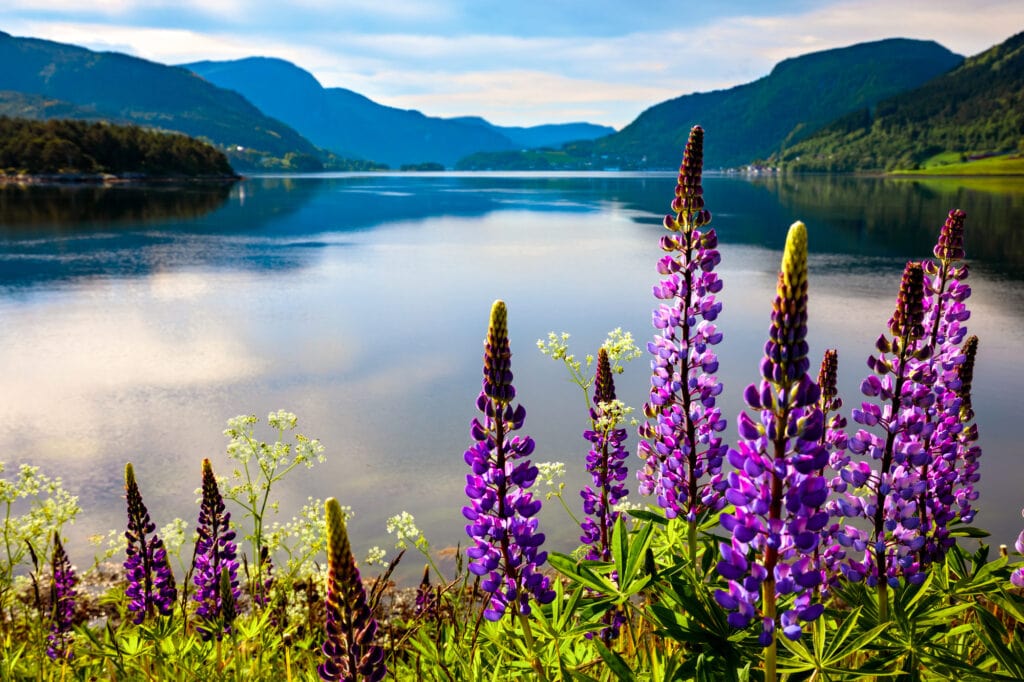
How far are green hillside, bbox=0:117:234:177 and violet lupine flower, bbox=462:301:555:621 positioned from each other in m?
192

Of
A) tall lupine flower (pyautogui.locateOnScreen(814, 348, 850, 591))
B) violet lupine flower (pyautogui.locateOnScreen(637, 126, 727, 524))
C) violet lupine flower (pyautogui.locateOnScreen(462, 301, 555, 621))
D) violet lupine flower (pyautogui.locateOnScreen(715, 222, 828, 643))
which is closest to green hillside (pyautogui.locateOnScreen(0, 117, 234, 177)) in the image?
violet lupine flower (pyautogui.locateOnScreen(637, 126, 727, 524))

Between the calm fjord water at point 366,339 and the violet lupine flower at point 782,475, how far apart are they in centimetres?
1097

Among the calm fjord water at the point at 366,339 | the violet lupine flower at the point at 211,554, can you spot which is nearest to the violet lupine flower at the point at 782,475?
the violet lupine flower at the point at 211,554

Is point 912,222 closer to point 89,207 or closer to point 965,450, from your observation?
point 965,450

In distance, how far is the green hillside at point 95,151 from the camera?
15812 centimetres

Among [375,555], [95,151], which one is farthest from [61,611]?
[95,151]

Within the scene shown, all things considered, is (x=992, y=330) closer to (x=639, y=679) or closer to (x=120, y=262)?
(x=639, y=679)

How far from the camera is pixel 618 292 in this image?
39156 mm

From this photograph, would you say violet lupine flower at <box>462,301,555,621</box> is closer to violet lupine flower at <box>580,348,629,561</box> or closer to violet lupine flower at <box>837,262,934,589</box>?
violet lupine flower at <box>580,348,629,561</box>

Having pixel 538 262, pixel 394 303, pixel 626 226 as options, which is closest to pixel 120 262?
pixel 394 303

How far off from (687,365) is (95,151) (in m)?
203

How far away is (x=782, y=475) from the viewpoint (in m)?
2.68

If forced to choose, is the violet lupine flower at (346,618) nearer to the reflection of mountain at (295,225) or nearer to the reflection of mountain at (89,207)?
the reflection of mountain at (295,225)

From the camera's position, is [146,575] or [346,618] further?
[146,575]
